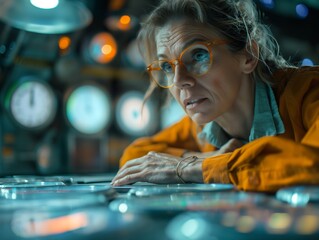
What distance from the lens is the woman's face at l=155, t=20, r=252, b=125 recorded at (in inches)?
48.2

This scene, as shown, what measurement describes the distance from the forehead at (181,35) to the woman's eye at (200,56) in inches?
1.5

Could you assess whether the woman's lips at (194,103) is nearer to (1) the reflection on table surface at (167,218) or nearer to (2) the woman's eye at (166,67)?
(2) the woman's eye at (166,67)

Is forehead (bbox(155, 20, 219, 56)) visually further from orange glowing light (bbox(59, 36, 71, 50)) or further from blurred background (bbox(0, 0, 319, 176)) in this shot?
orange glowing light (bbox(59, 36, 71, 50))

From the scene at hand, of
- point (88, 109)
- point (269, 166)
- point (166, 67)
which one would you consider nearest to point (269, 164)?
point (269, 166)

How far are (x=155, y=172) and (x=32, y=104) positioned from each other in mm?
2603

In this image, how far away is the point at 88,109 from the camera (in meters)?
3.84

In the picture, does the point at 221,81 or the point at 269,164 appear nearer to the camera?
the point at 269,164

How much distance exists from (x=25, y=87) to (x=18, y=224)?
3.12m

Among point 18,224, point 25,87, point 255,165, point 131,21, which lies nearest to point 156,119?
point 131,21

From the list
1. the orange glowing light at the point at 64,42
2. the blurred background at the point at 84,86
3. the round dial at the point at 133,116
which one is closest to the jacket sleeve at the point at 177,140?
the blurred background at the point at 84,86

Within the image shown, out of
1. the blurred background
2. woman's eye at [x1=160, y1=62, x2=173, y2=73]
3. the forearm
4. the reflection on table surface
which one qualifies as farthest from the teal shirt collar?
the blurred background

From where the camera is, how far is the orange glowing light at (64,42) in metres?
3.68

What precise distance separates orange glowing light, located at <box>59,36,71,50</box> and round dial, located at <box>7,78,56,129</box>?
42 centimetres

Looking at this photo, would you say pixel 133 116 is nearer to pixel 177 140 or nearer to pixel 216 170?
pixel 177 140
